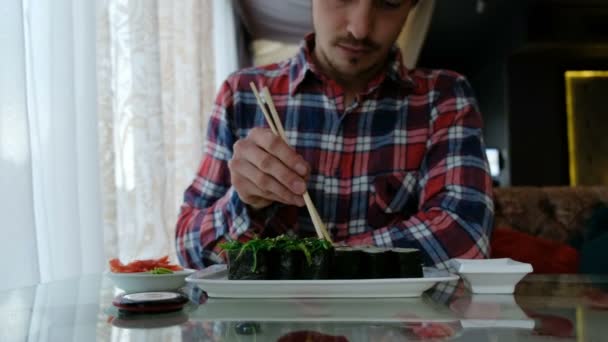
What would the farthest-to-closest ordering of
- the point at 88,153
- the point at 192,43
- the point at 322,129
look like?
the point at 192,43, the point at 322,129, the point at 88,153

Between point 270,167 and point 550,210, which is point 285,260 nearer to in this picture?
point 270,167

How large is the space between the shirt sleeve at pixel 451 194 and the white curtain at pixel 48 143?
440 mm

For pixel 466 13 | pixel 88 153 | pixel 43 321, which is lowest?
pixel 43 321

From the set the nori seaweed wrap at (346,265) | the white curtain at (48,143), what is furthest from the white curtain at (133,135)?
the nori seaweed wrap at (346,265)

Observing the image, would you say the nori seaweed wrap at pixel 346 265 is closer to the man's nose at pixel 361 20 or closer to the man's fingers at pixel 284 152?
the man's fingers at pixel 284 152

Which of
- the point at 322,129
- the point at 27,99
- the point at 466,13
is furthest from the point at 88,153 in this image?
the point at 466,13

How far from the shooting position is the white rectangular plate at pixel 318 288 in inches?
19.4

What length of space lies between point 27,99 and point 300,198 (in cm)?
39

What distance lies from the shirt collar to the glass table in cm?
66

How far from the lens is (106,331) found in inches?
15.0

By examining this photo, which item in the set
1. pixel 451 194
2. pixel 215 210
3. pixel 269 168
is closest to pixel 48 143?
pixel 215 210

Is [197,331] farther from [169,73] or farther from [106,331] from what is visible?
[169,73]

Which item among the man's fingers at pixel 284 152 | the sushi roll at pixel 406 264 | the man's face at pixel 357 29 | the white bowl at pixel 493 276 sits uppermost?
the man's face at pixel 357 29

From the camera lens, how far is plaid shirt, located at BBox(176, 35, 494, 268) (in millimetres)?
953
